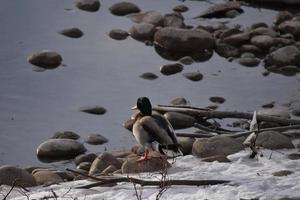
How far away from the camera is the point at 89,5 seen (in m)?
15.7

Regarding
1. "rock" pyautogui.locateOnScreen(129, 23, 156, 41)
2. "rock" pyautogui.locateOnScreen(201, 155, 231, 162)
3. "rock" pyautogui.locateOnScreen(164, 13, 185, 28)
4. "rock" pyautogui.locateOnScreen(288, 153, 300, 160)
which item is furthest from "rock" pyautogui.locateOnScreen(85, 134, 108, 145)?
"rock" pyautogui.locateOnScreen(164, 13, 185, 28)

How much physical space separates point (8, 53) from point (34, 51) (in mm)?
394

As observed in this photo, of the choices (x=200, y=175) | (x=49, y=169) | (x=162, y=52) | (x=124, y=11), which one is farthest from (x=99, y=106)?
(x=124, y=11)

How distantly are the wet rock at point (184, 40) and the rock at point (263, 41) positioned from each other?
2.17 feet

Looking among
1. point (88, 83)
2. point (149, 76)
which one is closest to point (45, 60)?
point (88, 83)

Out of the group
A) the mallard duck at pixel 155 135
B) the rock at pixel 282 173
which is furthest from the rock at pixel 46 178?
the rock at pixel 282 173

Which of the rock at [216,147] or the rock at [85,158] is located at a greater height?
the rock at [216,147]

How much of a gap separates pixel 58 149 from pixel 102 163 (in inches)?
44.1


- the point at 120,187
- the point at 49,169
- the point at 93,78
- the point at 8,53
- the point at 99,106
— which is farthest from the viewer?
the point at 8,53

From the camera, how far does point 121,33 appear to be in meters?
14.1

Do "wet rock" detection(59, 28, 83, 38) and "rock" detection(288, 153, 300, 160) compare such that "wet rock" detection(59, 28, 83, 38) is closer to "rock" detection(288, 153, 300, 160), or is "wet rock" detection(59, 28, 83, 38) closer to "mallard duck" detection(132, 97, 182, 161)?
"mallard duck" detection(132, 97, 182, 161)

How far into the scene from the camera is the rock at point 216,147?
802cm

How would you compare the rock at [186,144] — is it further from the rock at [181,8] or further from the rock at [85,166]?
the rock at [181,8]

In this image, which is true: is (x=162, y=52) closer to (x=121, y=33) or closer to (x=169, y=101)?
(x=121, y=33)
